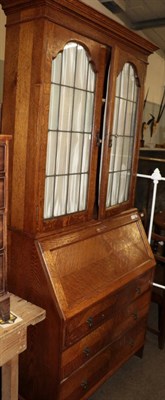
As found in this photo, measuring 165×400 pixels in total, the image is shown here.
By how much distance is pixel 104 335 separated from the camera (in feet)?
6.39

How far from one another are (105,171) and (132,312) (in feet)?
2.88

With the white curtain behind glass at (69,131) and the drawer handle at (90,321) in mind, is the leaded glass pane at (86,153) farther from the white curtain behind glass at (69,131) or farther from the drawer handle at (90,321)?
the drawer handle at (90,321)

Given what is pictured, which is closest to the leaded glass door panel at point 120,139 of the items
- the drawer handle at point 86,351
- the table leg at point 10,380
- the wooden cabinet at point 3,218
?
the drawer handle at point 86,351

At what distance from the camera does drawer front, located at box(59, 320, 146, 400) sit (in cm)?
175

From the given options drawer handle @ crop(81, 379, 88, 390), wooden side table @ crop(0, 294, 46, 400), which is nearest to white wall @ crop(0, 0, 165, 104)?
drawer handle @ crop(81, 379, 88, 390)

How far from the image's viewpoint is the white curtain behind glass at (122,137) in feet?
7.04

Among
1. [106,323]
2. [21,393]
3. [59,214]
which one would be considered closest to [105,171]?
[59,214]

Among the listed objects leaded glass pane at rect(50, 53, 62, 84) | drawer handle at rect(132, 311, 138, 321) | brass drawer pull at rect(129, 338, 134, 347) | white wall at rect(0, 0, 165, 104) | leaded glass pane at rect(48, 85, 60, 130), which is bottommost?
brass drawer pull at rect(129, 338, 134, 347)

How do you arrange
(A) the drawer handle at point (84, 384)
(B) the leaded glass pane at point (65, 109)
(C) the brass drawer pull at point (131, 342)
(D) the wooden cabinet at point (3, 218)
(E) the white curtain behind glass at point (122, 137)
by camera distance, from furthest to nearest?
(C) the brass drawer pull at point (131, 342) < (E) the white curtain behind glass at point (122, 137) < (A) the drawer handle at point (84, 384) < (B) the leaded glass pane at point (65, 109) < (D) the wooden cabinet at point (3, 218)

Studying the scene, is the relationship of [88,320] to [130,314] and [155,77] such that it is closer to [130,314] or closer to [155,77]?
[130,314]

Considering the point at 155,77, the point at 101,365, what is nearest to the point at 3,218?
the point at 101,365

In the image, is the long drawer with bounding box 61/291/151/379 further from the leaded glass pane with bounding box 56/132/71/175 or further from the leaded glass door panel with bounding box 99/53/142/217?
the leaded glass pane with bounding box 56/132/71/175

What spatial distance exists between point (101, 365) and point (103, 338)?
17cm

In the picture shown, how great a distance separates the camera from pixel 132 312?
2215mm
